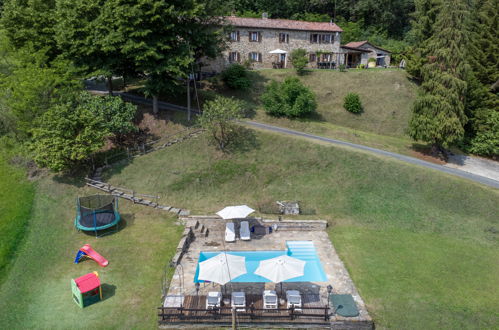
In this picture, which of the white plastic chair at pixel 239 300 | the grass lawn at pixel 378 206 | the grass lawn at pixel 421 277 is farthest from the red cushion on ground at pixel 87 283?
the grass lawn at pixel 421 277

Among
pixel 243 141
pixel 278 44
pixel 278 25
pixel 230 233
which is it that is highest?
pixel 278 25

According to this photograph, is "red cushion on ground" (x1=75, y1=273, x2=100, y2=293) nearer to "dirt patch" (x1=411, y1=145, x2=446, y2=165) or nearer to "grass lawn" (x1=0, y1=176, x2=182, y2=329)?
"grass lawn" (x1=0, y1=176, x2=182, y2=329)

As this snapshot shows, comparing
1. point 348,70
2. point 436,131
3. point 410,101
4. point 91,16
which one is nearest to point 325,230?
point 436,131

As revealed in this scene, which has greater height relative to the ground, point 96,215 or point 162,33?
point 162,33

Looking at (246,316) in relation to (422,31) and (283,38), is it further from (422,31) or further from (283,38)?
(422,31)

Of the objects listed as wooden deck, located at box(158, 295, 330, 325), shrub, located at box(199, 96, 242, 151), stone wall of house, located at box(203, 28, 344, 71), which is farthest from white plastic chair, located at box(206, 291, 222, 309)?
stone wall of house, located at box(203, 28, 344, 71)

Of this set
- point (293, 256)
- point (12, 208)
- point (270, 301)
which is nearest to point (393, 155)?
point (293, 256)
